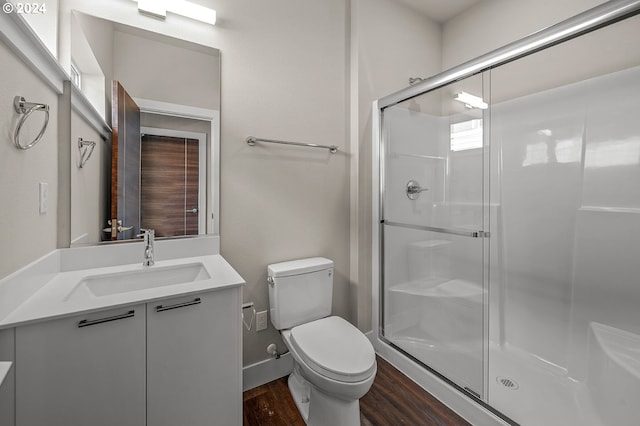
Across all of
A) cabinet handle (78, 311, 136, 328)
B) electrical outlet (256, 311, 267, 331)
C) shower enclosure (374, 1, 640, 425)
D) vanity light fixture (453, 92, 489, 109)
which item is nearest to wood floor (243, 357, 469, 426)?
shower enclosure (374, 1, 640, 425)

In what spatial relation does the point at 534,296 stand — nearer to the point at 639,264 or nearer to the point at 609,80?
the point at 639,264

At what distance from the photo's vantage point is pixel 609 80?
1.61 meters

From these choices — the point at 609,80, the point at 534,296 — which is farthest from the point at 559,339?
the point at 609,80

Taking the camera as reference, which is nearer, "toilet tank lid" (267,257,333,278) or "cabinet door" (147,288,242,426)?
"cabinet door" (147,288,242,426)

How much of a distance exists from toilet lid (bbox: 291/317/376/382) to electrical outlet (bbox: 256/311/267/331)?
33 cm

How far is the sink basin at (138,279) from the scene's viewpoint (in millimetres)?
1229

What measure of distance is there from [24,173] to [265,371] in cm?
156

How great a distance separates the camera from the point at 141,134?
1.47m

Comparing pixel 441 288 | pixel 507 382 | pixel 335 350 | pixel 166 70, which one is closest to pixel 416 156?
pixel 441 288

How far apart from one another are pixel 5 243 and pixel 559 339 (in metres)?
2.68

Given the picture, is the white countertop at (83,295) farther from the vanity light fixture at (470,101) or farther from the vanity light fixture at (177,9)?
the vanity light fixture at (470,101)

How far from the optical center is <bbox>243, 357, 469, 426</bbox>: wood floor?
1.49 meters

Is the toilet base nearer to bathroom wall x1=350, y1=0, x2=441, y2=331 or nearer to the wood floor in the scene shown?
the wood floor

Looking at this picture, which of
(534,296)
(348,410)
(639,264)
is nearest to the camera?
(348,410)
